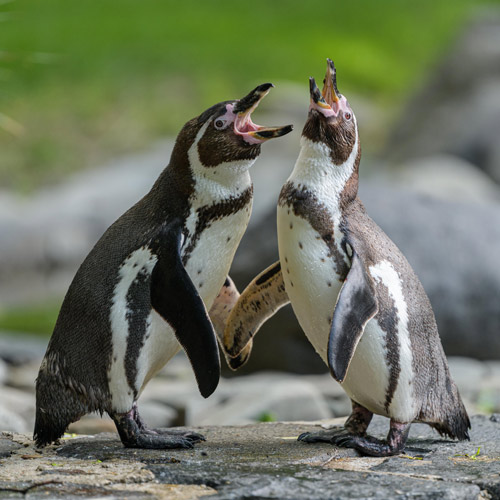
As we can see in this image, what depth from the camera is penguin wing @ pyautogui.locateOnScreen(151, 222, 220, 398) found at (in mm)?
3643

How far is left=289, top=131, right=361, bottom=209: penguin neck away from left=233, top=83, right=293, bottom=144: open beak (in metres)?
0.16

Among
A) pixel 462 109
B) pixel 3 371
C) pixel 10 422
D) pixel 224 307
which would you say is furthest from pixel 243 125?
pixel 462 109

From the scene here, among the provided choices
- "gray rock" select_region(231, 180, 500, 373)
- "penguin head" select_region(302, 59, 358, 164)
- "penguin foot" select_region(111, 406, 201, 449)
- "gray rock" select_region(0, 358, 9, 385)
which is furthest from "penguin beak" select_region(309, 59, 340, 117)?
"gray rock" select_region(0, 358, 9, 385)

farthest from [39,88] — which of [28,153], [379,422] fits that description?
[379,422]

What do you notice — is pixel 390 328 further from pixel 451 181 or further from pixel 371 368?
pixel 451 181

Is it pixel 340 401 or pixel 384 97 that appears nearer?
pixel 340 401

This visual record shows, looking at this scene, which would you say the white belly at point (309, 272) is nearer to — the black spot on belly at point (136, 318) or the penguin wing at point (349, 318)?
the penguin wing at point (349, 318)

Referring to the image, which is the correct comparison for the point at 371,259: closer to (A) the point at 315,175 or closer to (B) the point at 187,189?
(A) the point at 315,175

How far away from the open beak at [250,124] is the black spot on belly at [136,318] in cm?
69

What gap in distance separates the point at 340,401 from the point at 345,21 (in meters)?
22.1

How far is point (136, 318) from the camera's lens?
12.3 ft

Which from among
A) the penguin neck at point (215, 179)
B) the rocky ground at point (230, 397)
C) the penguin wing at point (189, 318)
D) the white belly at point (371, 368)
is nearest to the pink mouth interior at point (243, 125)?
the penguin neck at point (215, 179)

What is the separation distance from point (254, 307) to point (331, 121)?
0.95m

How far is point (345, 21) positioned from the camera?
2694cm
